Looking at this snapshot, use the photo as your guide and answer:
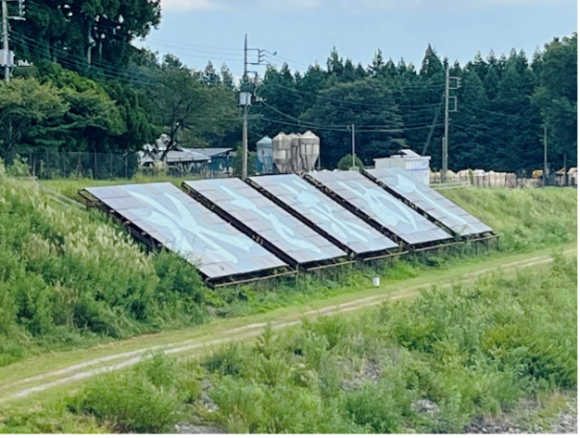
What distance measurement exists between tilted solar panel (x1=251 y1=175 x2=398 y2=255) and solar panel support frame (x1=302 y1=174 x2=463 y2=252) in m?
0.17

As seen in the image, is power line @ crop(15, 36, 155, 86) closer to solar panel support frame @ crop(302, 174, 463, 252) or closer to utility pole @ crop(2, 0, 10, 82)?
utility pole @ crop(2, 0, 10, 82)

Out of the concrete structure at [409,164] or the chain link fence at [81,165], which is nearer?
the concrete structure at [409,164]

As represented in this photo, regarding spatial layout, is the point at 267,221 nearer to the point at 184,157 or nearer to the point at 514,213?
the point at 514,213

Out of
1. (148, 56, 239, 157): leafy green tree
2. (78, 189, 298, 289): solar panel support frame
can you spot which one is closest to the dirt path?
(78, 189, 298, 289): solar panel support frame

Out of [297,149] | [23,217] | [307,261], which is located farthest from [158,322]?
[297,149]

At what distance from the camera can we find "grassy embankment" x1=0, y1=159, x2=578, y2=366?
12.2 metres

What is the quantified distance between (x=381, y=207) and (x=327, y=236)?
320 cm

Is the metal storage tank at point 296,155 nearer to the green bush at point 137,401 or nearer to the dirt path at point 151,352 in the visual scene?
the dirt path at point 151,352

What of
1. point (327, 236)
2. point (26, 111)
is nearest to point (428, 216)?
point (327, 236)

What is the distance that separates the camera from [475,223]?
817 inches

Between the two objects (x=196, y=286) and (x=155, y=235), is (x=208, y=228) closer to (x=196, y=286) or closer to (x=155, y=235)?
(x=155, y=235)

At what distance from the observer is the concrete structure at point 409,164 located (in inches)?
817

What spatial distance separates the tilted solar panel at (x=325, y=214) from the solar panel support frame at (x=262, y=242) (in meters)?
0.95

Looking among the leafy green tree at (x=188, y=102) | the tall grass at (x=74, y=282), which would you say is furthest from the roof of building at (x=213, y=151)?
the tall grass at (x=74, y=282)
